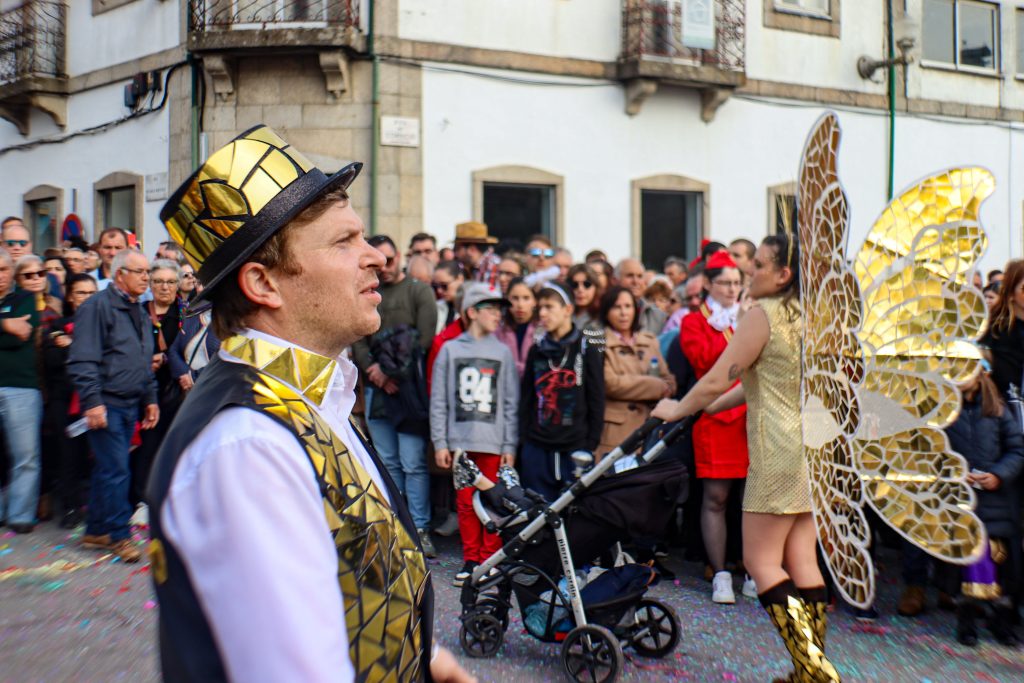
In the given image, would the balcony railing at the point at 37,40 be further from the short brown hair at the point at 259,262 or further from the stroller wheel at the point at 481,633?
the short brown hair at the point at 259,262

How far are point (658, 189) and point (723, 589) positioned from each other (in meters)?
10.1

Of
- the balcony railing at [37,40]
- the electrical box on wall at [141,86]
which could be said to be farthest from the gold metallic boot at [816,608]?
the balcony railing at [37,40]

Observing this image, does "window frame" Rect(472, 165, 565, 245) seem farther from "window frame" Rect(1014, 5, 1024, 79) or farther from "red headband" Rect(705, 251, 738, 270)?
"window frame" Rect(1014, 5, 1024, 79)

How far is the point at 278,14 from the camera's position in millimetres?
13422

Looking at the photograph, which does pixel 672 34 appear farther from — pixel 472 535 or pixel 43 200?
pixel 43 200

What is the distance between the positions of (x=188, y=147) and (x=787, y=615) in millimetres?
11758

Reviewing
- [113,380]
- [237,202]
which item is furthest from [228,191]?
[113,380]

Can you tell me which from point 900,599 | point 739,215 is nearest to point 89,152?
point 739,215

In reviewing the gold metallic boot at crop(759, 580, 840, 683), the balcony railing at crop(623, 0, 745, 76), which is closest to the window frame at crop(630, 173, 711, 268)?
the balcony railing at crop(623, 0, 745, 76)

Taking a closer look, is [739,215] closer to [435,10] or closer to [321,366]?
[435,10]

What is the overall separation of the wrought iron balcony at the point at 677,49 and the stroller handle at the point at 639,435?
10.6 m

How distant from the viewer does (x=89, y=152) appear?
16.2 meters

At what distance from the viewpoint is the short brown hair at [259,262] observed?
1755mm

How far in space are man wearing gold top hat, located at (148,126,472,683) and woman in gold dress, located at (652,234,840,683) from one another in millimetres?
2646
